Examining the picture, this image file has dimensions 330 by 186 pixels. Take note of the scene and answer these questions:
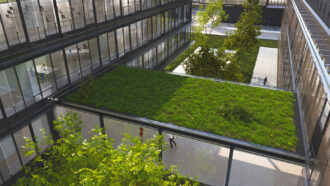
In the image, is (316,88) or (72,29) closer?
(316,88)

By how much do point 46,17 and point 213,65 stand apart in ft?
40.5

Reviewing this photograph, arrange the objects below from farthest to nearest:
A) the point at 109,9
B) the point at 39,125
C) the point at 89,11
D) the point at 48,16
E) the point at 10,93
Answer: the point at 109,9 < the point at 89,11 < the point at 48,16 < the point at 39,125 < the point at 10,93

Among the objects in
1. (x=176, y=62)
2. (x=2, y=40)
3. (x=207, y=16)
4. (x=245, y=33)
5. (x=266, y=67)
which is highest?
(x=2, y=40)

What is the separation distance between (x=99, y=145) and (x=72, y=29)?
35.1 ft

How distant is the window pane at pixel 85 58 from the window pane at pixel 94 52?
0.39m

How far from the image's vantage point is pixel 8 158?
41.2 feet

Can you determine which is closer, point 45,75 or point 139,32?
point 45,75

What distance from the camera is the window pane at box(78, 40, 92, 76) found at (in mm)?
16934

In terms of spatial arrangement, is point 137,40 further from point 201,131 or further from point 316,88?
point 316,88

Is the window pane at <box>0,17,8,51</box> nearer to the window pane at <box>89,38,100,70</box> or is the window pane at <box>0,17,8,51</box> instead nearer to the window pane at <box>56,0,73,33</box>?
the window pane at <box>56,0,73,33</box>

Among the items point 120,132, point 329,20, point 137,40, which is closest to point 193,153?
point 120,132

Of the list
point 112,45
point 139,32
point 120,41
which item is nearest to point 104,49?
→ point 112,45

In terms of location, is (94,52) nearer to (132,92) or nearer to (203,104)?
(132,92)

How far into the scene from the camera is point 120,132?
14.5m
